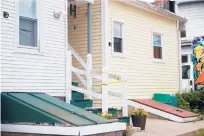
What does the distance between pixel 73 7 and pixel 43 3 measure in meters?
3.74

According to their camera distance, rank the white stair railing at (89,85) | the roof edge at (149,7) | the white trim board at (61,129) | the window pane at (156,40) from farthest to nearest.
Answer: the window pane at (156,40) < the roof edge at (149,7) < the white stair railing at (89,85) < the white trim board at (61,129)

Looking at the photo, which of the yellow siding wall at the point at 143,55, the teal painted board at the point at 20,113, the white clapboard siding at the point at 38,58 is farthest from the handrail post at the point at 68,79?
the yellow siding wall at the point at 143,55

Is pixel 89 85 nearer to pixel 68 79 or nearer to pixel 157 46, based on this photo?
pixel 68 79

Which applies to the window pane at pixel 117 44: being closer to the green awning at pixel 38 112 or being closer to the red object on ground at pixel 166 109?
the red object on ground at pixel 166 109

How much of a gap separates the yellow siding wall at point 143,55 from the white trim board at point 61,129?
18.8 ft

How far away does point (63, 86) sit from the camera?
10664 mm

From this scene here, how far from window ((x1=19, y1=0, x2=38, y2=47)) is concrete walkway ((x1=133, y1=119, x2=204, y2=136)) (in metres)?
3.91

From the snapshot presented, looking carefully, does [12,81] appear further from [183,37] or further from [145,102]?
[183,37]

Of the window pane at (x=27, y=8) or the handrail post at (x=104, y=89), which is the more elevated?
the window pane at (x=27, y=8)

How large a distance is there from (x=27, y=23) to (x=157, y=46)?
28.1 ft

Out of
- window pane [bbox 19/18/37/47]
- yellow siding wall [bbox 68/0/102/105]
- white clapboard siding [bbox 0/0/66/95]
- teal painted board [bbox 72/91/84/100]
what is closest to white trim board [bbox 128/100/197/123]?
yellow siding wall [bbox 68/0/102/105]

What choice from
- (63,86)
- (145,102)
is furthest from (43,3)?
(145,102)

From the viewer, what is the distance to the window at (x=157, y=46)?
661 inches

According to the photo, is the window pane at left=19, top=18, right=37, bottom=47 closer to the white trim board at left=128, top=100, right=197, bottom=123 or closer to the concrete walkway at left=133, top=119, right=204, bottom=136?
the concrete walkway at left=133, top=119, right=204, bottom=136
